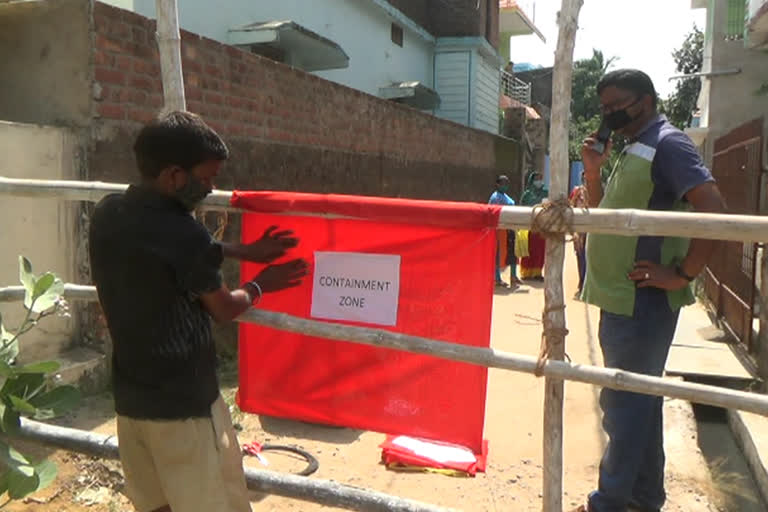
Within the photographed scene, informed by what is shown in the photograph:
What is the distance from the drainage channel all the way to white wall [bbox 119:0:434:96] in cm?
705

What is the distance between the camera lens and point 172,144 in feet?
6.03

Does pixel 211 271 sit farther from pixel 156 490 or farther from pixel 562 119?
pixel 562 119

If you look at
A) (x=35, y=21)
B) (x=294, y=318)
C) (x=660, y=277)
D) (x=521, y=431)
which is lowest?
(x=521, y=431)

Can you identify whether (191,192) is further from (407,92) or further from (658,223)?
(407,92)

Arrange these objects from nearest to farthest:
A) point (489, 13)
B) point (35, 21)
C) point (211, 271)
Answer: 1. point (211, 271)
2. point (35, 21)
3. point (489, 13)

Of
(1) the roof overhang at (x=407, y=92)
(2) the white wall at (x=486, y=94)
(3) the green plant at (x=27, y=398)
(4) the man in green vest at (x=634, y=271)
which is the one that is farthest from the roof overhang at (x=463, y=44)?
(3) the green plant at (x=27, y=398)

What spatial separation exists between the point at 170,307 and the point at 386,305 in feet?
2.56

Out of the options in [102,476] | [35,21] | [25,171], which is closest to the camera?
[102,476]

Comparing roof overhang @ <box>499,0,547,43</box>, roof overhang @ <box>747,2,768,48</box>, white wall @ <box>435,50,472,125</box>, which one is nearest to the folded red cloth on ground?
roof overhang @ <box>747,2,768,48</box>

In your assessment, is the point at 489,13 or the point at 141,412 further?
the point at 489,13

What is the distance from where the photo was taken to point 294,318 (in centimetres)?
234

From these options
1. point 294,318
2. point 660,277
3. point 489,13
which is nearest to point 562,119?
point 660,277

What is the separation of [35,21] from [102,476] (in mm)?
2795

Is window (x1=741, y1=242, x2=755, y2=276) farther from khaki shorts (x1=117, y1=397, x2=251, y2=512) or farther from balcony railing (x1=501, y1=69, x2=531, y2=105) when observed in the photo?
balcony railing (x1=501, y1=69, x2=531, y2=105)
